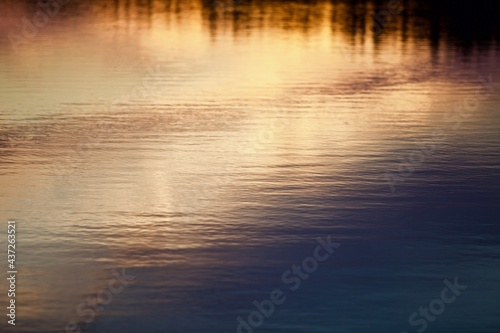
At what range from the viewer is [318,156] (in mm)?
14422

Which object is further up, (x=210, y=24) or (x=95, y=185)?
(x=95, y=185)

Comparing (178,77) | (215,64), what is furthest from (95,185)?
(215,64)

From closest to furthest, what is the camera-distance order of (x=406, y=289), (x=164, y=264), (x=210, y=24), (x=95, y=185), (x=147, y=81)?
(x=406, y=289) < (x=164, y=264) < (x=95, y=185) < (x=147, y=81) < (x=210, y=24)

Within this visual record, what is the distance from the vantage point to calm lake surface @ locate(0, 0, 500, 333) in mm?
8633

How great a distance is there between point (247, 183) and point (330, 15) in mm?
24695

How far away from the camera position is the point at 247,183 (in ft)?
42.1

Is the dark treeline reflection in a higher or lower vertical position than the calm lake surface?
lower

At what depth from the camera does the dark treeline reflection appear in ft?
103

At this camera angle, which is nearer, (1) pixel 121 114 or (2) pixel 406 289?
(2) pixel 406 289

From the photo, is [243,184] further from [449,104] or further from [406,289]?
[449,104]

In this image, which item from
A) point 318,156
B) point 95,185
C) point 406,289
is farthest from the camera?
point 318,156

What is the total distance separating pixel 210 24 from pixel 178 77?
12.0m

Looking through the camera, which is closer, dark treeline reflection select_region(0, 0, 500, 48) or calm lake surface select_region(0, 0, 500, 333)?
calm lake surface select_region(0, 0, 500, 333)

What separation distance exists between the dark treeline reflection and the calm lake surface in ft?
15.3
